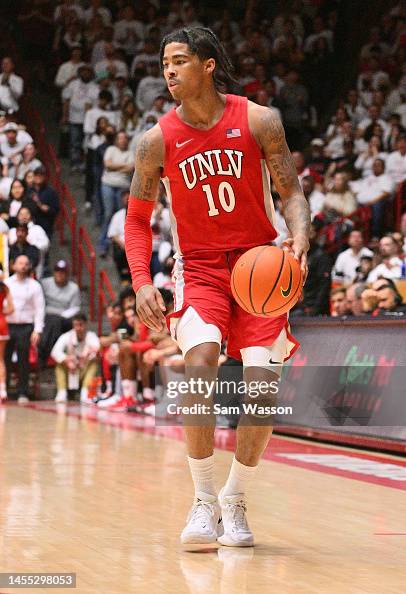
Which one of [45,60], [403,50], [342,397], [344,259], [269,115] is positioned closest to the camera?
[269,115]

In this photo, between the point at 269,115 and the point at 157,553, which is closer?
the point at 157,553

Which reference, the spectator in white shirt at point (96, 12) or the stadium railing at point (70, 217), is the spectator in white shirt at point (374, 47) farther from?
the stadium railing at point (70, 217)

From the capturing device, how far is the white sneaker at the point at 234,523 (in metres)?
6.13

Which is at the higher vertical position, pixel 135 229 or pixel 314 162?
pixel 314 162

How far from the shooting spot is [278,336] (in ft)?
20.4

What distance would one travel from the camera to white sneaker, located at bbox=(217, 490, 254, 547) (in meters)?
6.13

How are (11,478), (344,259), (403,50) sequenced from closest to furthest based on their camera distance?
(11,478) < (344,259) < (403,50)

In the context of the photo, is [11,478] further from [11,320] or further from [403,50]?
[403,50]

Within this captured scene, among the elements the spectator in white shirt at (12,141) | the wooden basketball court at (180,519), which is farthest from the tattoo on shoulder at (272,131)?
the spectator in white shirt at (12,141)

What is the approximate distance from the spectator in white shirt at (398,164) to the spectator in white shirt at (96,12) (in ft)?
25.5

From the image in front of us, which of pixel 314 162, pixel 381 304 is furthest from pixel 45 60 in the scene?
pixel 381 304

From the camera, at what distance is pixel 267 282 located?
5812 mm

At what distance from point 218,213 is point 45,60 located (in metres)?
20.6

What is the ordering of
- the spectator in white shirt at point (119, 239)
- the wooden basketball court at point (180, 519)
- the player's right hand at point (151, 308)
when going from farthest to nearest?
the spectator in white shirt at point (119, 239)
the player's right hand at point (151, 308)
the wooden basketball court at point (180, 519)
